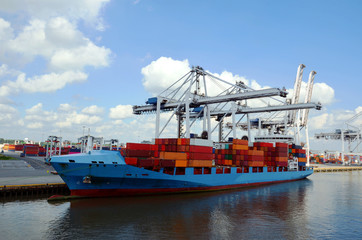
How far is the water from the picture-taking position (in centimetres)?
1848

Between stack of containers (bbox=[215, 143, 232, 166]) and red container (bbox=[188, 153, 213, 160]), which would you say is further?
stack of containers (bbox=[215, 143, 232, 166])

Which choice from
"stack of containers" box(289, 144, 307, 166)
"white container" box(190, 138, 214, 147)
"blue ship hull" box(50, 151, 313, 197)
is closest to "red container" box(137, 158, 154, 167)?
"blue ship hull" box(50, 151, 313, 197)

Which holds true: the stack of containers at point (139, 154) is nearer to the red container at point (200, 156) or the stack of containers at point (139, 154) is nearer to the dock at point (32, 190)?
the red container at point (200, 156)

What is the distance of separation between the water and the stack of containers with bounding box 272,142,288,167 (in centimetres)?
1812

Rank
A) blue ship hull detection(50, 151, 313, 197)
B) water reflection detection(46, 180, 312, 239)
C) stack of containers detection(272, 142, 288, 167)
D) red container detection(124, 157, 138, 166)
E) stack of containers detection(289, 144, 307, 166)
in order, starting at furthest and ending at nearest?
stack of containers detection(289, 144, 307, 166) → stack of containers detection(272, 142, 288, 167) → red container detection(124, 157, 138, 166) → blue ship hull detection(50, 151, 313, 197) → water reflection detection(46, 180, 312, 239)

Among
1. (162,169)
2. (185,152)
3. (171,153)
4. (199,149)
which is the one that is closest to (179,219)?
(162,169)

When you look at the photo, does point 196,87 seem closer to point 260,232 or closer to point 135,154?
point 135,154

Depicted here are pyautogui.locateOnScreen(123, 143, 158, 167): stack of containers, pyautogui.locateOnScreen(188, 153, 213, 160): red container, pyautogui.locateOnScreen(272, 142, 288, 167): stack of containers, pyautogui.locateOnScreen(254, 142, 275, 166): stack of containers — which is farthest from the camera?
pyautogui.locateOnScreen(272, 142, 288, 167): stack of containers

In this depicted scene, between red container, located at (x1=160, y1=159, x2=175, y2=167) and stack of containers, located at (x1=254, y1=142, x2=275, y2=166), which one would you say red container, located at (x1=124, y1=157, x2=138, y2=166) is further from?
stack of containers, located at (x1=254, y1=142, x2=275, y2=166)

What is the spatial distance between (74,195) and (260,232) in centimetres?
1909

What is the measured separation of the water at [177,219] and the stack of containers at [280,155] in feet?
59.5

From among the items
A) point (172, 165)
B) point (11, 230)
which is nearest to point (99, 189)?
point (172, 165)

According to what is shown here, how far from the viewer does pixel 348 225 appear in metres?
22.5

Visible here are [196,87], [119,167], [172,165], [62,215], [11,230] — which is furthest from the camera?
[196,87]
